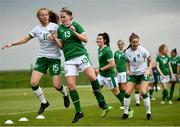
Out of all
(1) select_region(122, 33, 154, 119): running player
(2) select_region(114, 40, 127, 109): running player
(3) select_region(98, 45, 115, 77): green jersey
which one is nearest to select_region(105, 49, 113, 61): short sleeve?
(3) select_region(98, 45, 115, 77): green jersey

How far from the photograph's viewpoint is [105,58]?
1661 cm

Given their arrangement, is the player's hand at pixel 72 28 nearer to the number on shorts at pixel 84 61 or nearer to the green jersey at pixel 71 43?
the green jersey at pixel 71 43

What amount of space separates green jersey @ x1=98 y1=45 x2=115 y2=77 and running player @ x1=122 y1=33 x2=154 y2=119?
4.75 feet

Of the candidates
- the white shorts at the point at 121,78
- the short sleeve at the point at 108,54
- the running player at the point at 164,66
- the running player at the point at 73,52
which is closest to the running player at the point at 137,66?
the short sleeve at the point at 108,54

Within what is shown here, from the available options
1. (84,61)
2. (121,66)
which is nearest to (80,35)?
(84,61)

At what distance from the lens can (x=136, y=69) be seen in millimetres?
14758

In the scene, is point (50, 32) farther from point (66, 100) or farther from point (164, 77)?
point (164, 77)

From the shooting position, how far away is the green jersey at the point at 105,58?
16.3 metres

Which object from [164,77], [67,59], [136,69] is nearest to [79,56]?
[67,59]

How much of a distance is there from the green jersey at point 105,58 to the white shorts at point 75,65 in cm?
310

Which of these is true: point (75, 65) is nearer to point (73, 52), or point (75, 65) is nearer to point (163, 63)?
point (73, 52)

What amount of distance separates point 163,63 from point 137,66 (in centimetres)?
757

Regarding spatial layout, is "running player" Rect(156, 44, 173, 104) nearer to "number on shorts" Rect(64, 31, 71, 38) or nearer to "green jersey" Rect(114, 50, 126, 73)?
"green jersey" Rect(114, 50, 126, 73)

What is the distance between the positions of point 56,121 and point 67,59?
71.1 inches
